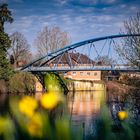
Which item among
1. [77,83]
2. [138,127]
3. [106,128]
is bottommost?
[77,83]

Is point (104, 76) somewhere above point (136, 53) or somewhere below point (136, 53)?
below

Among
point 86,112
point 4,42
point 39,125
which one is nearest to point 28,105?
point 39,125

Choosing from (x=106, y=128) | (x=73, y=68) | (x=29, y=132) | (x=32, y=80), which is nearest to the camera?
(x=29, y=132)

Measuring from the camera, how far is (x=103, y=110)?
1.97m

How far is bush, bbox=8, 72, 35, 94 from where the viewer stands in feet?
119

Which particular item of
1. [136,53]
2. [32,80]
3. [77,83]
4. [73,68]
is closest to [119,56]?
[136,53]

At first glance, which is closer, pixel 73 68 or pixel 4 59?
pixel 4 59

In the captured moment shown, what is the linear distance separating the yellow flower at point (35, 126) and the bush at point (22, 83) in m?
35.1

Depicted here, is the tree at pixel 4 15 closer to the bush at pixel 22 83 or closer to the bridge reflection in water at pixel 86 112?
the bush at pixel 22 83

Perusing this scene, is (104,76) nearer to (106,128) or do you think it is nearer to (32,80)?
(32,80)

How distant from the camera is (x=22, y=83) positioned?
37500 millimetres

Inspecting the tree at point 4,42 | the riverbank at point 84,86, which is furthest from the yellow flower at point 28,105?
the riverbank at point 84,86

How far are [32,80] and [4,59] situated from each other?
5.94m

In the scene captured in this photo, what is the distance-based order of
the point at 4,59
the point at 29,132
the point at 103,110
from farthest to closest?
the point at 4,59
the point at 103,110
the point at 29,132
